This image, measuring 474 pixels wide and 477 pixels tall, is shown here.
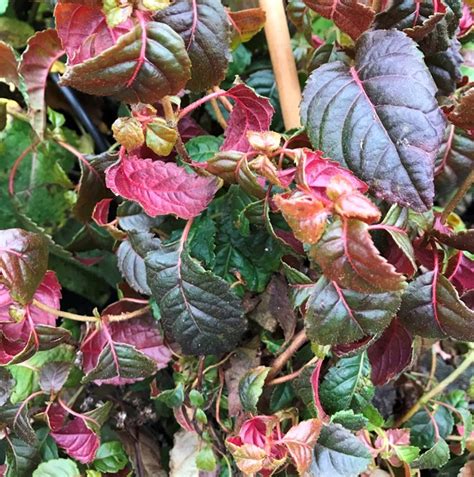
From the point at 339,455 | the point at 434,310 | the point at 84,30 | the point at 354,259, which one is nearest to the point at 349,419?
the point at 339,455

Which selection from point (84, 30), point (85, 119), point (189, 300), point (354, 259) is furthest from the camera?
point (85, 119)

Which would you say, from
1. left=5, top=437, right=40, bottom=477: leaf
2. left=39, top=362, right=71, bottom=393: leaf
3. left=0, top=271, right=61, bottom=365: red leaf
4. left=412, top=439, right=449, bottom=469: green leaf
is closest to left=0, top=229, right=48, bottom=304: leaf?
left=0, top=271, right=61, bottom=365: red leaf

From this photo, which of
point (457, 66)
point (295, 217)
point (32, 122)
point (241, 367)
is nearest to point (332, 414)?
point (241, 367)

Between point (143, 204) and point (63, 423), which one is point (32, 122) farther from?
point (63, 423)

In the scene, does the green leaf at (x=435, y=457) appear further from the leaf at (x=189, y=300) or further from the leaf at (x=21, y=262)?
the leaf at (x=21, y=262)

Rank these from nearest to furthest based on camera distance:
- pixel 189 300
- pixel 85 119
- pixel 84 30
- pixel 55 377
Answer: pixel 84 30 < pixel 189 300 < pixel 55 377 < pixel 85 119

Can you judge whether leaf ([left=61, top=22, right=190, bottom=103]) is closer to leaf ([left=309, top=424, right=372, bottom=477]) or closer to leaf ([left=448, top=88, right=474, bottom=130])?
leaf ([left=448, top=88, right=474, bottom=130])

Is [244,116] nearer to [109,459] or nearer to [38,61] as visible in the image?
[38,61]
